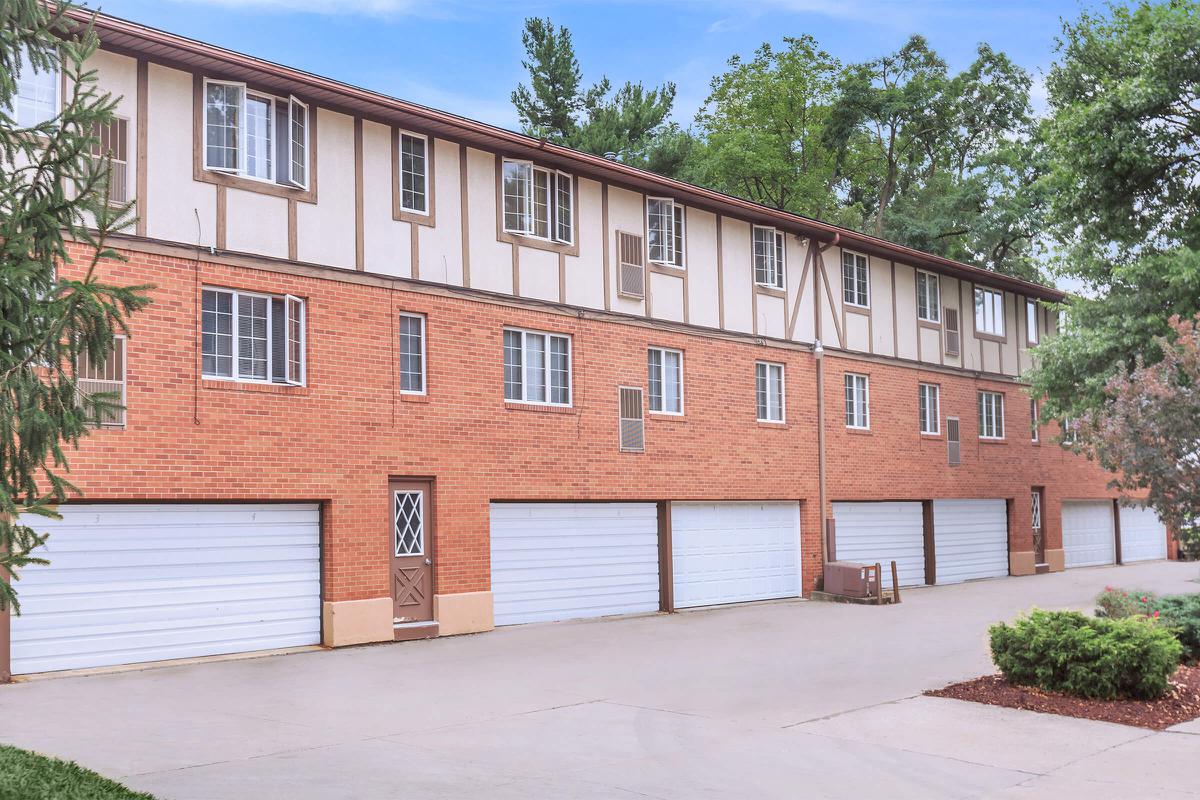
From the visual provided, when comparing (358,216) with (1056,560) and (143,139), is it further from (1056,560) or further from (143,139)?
(1056,560)

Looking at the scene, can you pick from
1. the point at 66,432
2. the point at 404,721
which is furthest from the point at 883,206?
the point at 66,432

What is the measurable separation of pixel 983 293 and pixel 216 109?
2144cm

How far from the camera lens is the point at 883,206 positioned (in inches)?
1687

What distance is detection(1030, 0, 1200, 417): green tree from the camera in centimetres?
1992

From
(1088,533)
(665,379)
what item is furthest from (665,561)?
(1088,533)

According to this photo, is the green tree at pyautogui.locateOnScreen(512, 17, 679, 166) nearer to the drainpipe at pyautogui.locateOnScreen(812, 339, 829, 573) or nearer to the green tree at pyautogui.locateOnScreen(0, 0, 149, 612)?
the drainpipe at pyautogui.locateOnScreen(812, 339, 829, 573)

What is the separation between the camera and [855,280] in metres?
25.7

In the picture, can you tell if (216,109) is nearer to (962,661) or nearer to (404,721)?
(404,721)

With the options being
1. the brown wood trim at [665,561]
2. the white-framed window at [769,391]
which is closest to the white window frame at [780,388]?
the white-framed window at [769,391]

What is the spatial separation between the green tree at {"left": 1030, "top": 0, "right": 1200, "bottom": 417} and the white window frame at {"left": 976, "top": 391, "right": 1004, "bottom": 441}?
5.39 m

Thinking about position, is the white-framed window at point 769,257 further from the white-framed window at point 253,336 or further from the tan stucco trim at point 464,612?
the white-framed window at point 253,336

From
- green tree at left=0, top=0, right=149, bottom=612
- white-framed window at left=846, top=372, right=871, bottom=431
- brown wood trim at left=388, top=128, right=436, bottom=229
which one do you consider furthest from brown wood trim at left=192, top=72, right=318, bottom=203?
white-framed window at left=846, top=372, right=871, bottom=431

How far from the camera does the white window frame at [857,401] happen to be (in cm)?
2522

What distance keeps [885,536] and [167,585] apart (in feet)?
55.2
